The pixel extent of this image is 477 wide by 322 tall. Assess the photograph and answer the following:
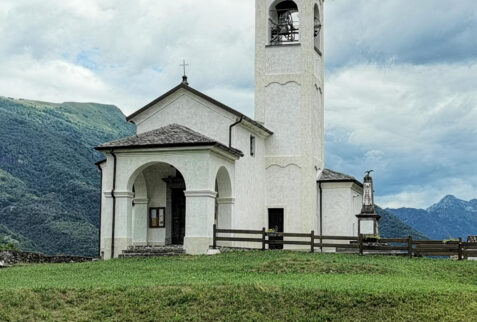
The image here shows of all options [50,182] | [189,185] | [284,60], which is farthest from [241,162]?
[50,182]

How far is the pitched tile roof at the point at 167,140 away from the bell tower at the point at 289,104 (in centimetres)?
569

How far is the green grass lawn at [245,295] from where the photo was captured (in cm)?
1720

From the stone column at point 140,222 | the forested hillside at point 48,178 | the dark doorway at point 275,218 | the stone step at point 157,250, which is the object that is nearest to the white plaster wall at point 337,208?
the dark doorway at point 275,218

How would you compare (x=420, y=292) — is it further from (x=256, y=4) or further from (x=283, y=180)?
(x=256, y=4)

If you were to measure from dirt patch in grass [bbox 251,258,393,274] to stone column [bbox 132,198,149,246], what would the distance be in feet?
33.8

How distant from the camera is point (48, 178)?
4050 inches

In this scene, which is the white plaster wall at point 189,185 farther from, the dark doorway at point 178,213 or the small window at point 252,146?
the small window at point 252,146

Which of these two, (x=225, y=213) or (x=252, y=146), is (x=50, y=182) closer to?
(x=252, y=146)

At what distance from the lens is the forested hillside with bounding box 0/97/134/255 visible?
8038 cm

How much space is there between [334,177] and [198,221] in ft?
39.6

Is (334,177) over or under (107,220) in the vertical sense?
over

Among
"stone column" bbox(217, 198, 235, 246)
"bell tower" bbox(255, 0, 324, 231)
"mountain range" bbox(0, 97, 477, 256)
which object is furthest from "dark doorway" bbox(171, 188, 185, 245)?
"mountain range" bbox(0, 97, 477, 256)

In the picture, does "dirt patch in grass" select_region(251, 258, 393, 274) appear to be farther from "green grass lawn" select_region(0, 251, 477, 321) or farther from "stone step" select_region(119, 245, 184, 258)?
"stone step" select_region(119, 245, 184, 258)

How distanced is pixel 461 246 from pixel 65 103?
149 m
